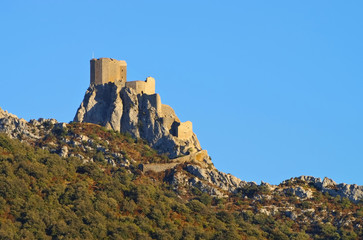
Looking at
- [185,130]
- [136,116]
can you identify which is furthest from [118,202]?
[185,130]

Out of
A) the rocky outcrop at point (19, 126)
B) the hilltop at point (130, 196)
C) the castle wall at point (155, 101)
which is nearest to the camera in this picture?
the hilltop at point (130, 196)

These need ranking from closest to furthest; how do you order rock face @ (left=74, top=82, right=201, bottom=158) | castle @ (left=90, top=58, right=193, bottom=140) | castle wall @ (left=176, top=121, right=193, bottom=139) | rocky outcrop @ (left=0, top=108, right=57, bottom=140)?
rocky outcrop @ (left=0, top=108, right=57, bottom=140) → rock face @ (left=74, top=82, right=201, bottom=158) → castle wall @ (left=176, top=121, right=193, bottom=139) → castle @ (left=90, top=58, right=193, bottom=140)

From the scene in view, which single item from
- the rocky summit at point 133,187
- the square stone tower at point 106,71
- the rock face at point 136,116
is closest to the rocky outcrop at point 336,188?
the rocky summit at point 133,187

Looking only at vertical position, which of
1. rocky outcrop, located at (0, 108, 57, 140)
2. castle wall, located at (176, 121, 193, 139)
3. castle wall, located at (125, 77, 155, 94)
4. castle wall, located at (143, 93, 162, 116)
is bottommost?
rocky outcrop, located at (0, 108, 57, 140)

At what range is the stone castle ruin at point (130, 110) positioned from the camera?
155 m

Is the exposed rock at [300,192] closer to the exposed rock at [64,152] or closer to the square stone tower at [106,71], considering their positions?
the square stone tower at [106,71]

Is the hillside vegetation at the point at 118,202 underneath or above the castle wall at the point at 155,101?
underneath

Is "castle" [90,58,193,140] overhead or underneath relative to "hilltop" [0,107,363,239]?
overhead

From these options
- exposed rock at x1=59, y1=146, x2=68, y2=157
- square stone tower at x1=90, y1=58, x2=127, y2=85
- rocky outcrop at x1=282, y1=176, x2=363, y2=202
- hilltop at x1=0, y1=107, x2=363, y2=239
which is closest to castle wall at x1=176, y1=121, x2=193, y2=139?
hilltop at x1=0, y1=107, x2=363, y2=239

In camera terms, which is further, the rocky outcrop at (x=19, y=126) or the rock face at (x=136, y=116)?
the rock face at (x=136, y=116)

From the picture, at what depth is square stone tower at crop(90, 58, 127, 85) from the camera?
517 feet

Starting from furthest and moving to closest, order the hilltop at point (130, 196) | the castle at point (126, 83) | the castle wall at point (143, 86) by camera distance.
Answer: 1. the castle wall at point (143, 86)
2. the castle at point (126, 83)
3. the hilltop at point (130, 196)

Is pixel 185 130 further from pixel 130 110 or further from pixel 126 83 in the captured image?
pixel 126 83

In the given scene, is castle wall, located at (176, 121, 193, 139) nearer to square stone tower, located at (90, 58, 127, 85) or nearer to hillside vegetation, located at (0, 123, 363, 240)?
hillside vegetation, located at (0, 123, 363, 240)
